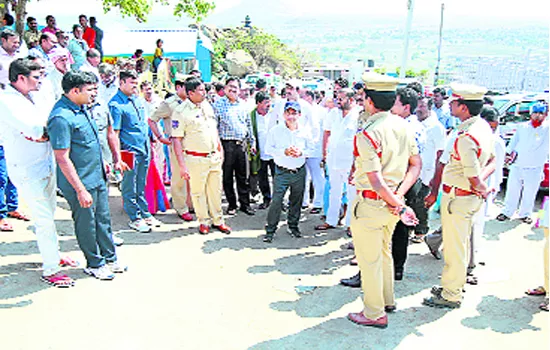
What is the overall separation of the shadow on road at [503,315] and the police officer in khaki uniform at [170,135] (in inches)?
153

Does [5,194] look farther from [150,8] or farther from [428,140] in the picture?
[150,8]

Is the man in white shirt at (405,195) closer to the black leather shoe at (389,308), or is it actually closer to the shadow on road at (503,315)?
the black leather shoe at (389,308)

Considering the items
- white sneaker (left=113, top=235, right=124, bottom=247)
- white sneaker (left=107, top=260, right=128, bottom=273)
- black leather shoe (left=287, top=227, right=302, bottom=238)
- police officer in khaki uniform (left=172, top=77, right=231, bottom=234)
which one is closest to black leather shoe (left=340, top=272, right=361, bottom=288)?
black leather shoe (left=287, top=227, right=302, bottom=238)

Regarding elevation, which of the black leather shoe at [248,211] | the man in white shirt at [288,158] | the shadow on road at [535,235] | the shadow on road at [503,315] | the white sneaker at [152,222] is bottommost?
the shadow on road at [535,235]

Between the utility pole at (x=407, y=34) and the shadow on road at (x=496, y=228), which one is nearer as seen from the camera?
the shadow on road at (x=496, y=228)

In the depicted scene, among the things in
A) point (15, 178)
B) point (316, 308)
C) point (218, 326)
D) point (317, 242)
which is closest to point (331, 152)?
point (317, 242)

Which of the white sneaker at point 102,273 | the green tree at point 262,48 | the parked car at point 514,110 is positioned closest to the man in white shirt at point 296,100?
the white sneaker at point 102,273

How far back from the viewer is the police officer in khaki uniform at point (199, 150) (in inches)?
219

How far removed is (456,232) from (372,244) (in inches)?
34.7

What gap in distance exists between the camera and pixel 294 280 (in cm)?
466

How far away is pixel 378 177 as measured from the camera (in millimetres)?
3295

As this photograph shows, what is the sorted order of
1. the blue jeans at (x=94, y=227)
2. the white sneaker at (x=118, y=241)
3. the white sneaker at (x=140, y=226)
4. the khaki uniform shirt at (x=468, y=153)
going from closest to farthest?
the khaki uniform shirt at (x=468, y=153) < the blue jeans at (x=94, y=227) < the white sneaker at (x=118, y=241) < the white sneaker at (x=140, y=226)

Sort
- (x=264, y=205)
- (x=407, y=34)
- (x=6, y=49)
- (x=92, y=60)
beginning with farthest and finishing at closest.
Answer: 1. (x=407, y=34)
2. (x=92, y=60)
3. (x=264, y=205)
4. (x=6, y=49)

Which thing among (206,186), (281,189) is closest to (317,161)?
(281,189)
